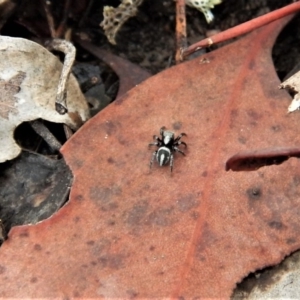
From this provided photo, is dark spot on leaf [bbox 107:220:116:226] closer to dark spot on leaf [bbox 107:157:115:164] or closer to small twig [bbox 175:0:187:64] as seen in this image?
dark spot on leaf [bbox 107:157:115:164]

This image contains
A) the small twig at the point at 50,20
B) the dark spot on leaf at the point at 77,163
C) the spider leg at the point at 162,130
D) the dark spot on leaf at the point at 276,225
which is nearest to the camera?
the dark spot on leaf at the point at 276,225

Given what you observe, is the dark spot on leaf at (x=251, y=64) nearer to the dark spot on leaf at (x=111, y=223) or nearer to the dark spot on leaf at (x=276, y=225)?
the dark spot on leaf at (x=276, y=225)

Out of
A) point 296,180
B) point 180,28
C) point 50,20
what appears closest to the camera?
point 296,180

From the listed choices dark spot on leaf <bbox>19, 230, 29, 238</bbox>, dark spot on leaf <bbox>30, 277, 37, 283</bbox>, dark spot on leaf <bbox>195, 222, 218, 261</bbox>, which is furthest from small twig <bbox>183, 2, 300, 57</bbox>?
dark spot on leaf <bbox>30, 277, 37, 283</bbox>

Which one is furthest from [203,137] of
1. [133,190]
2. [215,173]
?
[133,190]

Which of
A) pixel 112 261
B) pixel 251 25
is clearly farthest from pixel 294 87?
pixel 112 261

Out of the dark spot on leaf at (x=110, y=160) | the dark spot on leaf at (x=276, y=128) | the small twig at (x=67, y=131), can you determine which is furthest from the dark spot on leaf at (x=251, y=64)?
the small twig at (x=67, y=131)

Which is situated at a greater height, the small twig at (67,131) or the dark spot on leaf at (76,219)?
the small twig at (67,131)

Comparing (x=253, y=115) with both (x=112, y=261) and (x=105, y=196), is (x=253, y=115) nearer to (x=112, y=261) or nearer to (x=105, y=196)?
(x=105, y=196)
